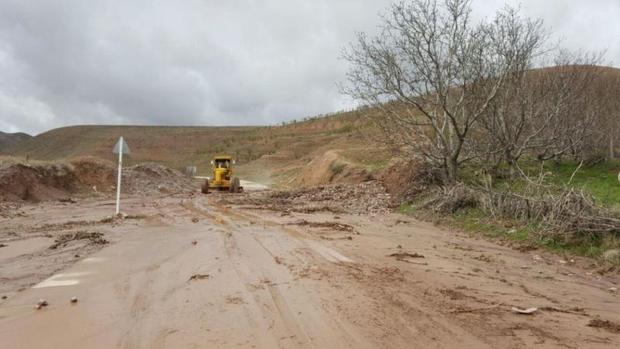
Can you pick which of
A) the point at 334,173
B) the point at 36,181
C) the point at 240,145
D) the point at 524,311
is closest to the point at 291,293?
the point at 524,311

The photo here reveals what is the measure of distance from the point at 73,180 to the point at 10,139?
112m

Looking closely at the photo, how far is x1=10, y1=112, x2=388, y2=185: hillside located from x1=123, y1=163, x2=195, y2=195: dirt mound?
8.66 m

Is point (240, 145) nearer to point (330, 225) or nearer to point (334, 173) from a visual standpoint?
point (334, 173)

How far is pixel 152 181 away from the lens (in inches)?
1309

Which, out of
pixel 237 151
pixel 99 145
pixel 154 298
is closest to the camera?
pixel 154 298

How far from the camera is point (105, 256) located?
8.49 m

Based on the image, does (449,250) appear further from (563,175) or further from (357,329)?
(563,175)

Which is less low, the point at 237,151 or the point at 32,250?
the point at 237,151

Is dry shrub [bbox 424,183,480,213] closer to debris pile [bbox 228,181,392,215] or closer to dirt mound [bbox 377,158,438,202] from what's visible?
debris pile [bbox 228,181,392,215]

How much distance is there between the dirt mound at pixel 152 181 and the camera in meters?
30.5

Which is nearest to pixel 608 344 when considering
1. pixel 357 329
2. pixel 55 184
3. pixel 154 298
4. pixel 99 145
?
pixel 357 329

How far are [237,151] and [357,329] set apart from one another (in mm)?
78200

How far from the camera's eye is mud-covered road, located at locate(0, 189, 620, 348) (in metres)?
4.68

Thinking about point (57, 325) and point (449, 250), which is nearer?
point (57, 325)
